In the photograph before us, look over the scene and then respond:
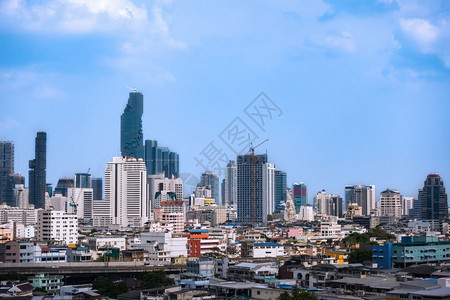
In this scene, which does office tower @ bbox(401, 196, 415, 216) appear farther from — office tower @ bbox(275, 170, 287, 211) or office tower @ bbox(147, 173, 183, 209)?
office tower @ bbox(147, 173, 183, 209)

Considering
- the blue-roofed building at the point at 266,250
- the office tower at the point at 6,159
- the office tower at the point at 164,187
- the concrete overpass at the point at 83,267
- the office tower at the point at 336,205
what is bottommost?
the concrete overpass at the point at 83,267

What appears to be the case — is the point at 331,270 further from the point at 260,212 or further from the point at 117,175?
the point at 260,212

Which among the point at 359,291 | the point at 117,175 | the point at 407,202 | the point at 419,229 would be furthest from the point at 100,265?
the point at 407,202

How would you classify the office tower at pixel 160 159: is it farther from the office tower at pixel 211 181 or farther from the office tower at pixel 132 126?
the office tower at pixel 211 181

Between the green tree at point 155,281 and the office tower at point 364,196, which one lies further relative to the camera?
the office tower at point 364,196

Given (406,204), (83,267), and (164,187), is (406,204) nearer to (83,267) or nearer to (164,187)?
(164,187)

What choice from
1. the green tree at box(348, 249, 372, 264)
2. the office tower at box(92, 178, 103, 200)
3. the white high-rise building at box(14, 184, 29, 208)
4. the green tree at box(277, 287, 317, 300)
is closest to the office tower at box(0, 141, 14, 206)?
the white high-rise building at box(14, 184, 29, 208)

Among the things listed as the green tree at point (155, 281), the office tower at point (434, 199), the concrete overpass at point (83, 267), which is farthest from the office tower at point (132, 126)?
the green tree at point (155, 281)
